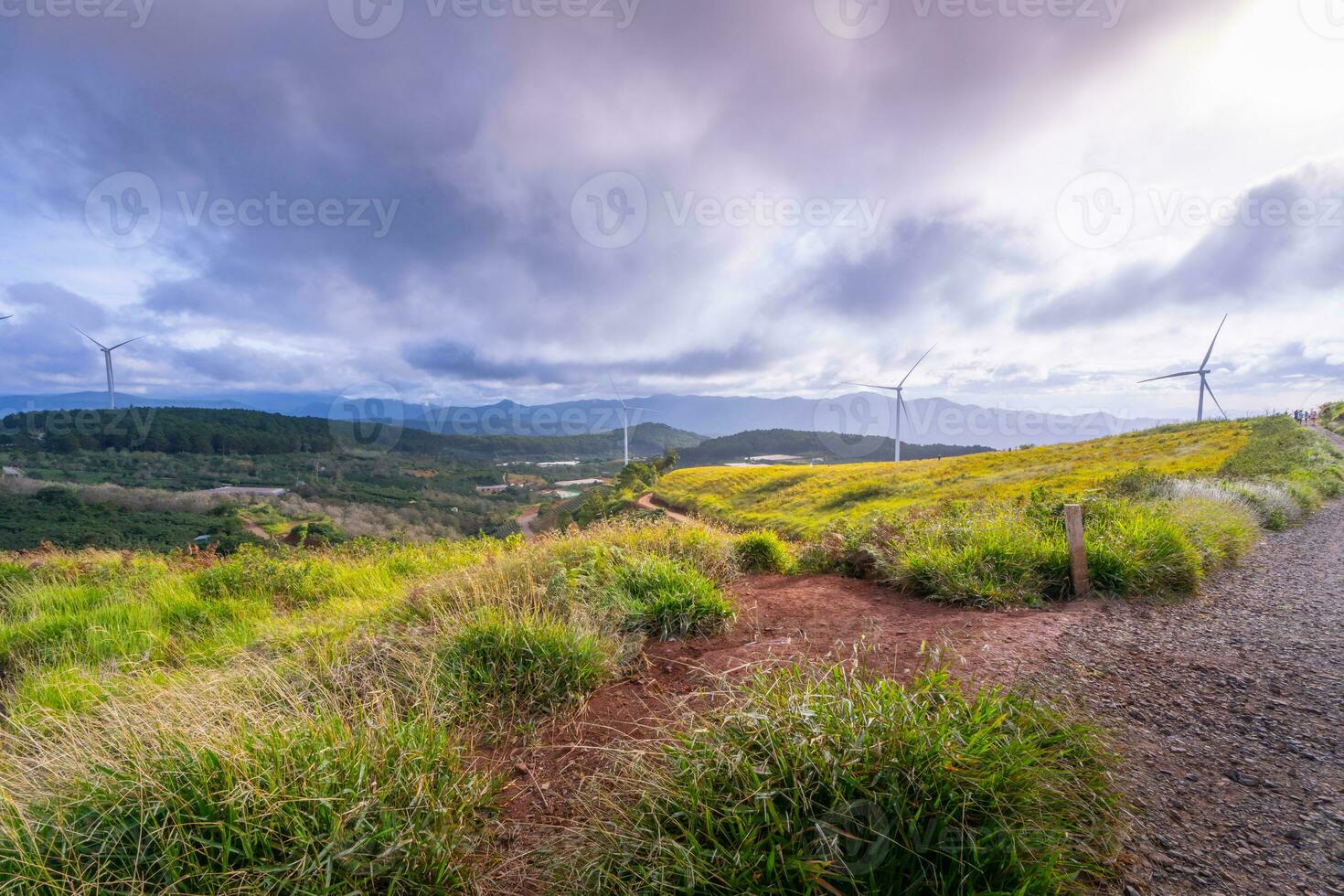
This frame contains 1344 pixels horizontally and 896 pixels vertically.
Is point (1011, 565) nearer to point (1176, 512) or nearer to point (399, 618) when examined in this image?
point (1176, 512)

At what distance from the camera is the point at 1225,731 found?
143 inches

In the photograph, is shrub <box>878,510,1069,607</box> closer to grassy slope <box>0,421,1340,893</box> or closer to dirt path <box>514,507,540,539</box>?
grassy slope <box>0,421,1340,893</box>

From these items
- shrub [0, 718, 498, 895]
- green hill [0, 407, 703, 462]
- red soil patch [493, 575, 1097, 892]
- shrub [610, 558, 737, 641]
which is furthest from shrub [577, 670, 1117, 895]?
green hill [0, 407, 703, 462]

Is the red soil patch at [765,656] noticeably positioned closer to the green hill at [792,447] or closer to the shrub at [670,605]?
the shrub at [670,605]

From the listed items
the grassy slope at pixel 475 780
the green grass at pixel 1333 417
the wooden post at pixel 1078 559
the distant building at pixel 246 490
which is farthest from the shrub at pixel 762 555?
the distant building at pixel 246 490

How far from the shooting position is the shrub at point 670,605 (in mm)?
5680

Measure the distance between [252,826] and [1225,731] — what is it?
5858 millimetres

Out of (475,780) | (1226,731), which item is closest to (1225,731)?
(1226,731)

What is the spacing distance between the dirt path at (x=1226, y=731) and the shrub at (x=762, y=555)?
423cm

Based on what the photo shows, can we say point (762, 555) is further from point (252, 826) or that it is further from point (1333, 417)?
point (1333, 417)

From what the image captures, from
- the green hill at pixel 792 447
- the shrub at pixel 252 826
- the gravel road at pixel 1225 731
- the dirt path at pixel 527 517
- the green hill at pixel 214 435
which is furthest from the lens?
the green hill at pixel 792 447

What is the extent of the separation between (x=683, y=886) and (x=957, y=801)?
1.27 meters

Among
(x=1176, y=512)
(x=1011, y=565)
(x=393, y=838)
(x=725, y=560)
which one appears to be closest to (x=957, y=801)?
(x=393, y=838)

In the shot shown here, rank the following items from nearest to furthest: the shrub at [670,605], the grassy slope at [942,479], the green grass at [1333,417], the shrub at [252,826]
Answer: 1. the shrub at [252,826]
2. the shrub at [670,605]
3. the grassy slope at [942,479]
4. the green grass at [1333,417]
